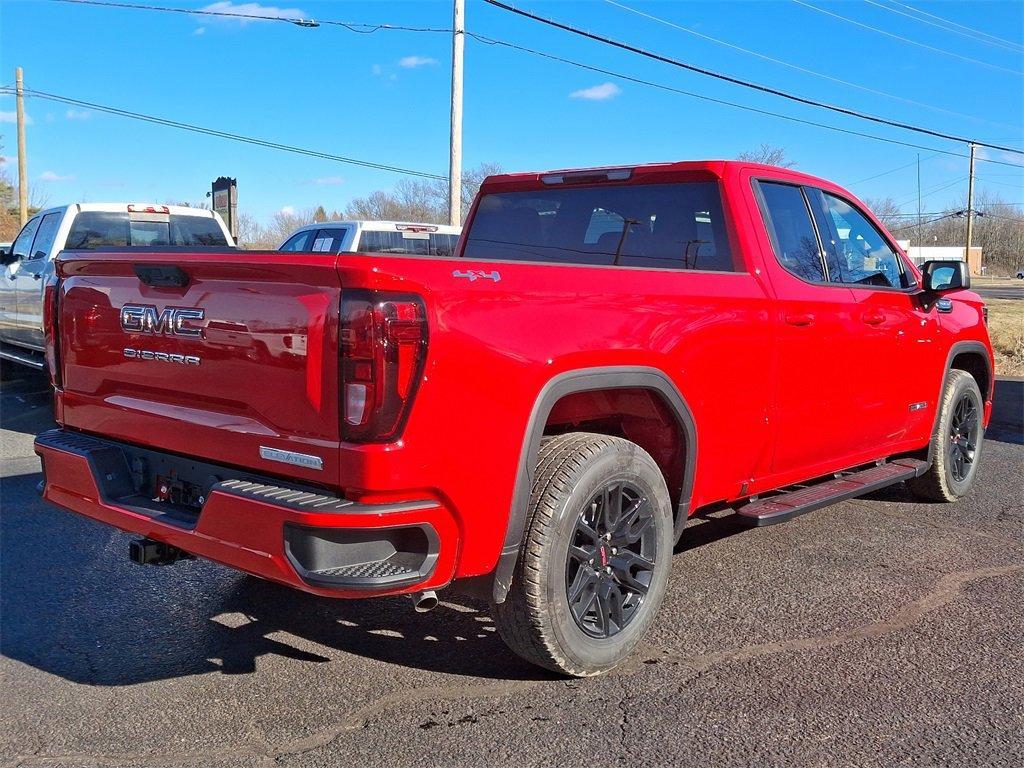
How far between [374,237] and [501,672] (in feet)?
25.5

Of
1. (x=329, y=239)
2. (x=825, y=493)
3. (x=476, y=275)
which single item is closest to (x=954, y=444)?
(x=825, y=493)

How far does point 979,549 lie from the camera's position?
17.1 ft

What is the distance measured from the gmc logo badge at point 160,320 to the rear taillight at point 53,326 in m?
0.59

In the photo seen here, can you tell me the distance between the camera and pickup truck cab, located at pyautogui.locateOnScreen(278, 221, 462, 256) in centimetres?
1052

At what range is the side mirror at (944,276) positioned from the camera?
5.29 m

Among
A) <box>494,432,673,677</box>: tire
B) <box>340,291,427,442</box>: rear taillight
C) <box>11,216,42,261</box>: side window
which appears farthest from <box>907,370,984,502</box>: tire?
<box>11,216,42,261</box>: side window

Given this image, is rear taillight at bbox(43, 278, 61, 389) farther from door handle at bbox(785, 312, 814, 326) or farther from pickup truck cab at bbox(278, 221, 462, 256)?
pickup truck cab at bbox(278, 221, 462, 256)

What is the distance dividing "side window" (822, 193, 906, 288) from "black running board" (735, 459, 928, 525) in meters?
1.07

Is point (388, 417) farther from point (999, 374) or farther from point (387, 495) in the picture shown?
point (999, 374)

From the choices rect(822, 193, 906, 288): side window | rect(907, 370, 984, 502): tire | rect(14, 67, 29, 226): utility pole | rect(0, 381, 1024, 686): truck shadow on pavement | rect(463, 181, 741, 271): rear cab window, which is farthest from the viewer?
rect(14, 67, 29, 226): utility pole

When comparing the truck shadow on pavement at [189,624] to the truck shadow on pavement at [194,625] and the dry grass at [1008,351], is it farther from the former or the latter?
the dry grass at [1008,351]

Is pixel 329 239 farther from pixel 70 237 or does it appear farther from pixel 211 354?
pixel 211 354

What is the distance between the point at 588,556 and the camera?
3438mm

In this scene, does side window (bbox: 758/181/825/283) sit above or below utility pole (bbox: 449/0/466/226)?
below
